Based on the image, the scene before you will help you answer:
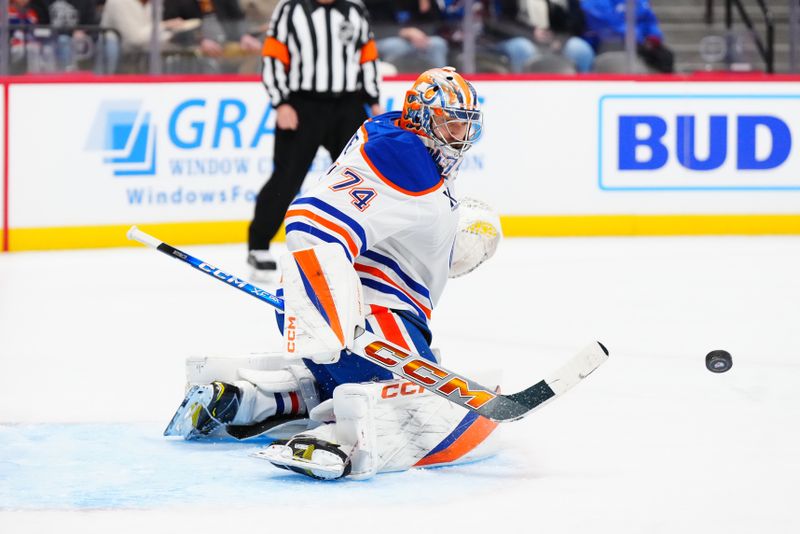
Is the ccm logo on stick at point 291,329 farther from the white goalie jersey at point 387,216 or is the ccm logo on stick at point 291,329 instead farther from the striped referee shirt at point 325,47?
the striped referee shirt at point 325,47

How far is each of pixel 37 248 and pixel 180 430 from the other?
158 inches

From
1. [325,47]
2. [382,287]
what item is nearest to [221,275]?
[382,287]

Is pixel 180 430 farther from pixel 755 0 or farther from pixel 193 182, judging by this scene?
pixel 755 0

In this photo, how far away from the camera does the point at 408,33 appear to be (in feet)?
25.1

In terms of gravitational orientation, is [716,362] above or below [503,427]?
above

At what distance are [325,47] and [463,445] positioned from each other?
141 inches

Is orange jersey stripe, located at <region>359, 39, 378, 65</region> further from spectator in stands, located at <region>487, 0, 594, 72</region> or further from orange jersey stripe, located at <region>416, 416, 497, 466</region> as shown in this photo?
orange jersey stripe, located at <region>416, 416, 497, 466</region>

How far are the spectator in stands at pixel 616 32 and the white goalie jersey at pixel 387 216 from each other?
499 cm

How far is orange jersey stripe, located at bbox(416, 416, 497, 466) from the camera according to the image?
2834 mm

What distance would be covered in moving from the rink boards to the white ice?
819 millimetres

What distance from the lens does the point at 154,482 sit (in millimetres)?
2691

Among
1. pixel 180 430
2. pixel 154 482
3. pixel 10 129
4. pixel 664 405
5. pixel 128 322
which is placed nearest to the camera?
pixel 154 482

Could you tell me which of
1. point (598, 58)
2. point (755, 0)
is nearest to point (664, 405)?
point (598, 58)

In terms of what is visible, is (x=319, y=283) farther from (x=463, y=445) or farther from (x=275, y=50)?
(x=275, y=50)
